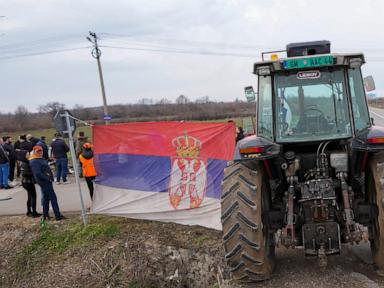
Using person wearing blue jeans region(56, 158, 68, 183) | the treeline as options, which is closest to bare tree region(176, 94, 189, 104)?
the treeline

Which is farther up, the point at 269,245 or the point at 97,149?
the point at 97,149

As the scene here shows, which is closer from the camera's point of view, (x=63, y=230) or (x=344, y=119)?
(x=344, y=119)

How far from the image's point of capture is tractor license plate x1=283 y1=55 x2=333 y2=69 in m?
5.00

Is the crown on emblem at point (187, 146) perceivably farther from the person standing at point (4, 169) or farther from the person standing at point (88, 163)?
the person standing at point (4, 169)

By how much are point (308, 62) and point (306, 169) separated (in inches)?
46.2

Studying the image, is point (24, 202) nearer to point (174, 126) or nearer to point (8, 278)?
point (8, 278)

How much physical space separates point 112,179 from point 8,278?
9.38 feet

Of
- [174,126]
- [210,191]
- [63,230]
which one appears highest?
[174,126]

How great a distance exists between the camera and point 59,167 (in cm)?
1596

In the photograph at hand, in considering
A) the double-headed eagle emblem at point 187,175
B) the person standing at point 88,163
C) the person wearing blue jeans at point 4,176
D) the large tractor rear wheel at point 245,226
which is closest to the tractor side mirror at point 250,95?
the large tractor rear wheel at point 245,226

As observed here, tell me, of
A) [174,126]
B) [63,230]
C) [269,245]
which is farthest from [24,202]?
[269,245]

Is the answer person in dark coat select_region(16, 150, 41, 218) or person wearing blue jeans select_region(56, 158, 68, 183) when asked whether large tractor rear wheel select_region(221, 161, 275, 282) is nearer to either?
person in dark coat select_region(16, 150, 41, 218)

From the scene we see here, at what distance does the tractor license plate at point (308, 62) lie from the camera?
197 inches

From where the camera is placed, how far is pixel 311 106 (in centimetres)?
524
